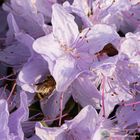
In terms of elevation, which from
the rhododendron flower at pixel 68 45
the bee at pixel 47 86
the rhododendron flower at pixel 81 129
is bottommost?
the rhododendron flower at pixel 81 129

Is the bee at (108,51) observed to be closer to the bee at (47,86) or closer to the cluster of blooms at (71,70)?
the cluster of blooms at (71,70)

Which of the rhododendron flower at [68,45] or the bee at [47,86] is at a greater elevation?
the rhododendron flower at [68,45]

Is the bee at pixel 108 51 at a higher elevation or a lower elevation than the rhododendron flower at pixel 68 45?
lower

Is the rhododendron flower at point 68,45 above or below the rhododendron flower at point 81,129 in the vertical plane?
above

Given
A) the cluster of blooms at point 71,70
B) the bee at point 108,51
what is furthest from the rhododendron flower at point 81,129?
the bee at point 108,51

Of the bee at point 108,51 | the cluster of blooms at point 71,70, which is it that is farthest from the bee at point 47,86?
the bee at point 108,51

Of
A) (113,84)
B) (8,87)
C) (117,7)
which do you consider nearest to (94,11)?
(117,7)

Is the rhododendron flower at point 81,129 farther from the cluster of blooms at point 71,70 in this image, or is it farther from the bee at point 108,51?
the bee at point 108,51

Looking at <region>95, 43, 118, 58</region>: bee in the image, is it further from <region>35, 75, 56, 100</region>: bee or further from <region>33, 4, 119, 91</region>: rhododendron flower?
<region>35, 75, 56, 100</region>: bee

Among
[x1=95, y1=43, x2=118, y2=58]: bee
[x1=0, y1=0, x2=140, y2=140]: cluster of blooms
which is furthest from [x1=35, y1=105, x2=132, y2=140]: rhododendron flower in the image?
[x1=95, y1=43, x2=118, y2=58]: bee

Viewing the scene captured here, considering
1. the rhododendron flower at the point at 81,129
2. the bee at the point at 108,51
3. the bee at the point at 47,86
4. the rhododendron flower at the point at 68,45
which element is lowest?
the rhododendron flower at the point at 81,129

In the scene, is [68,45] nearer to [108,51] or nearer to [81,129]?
[108,51]
